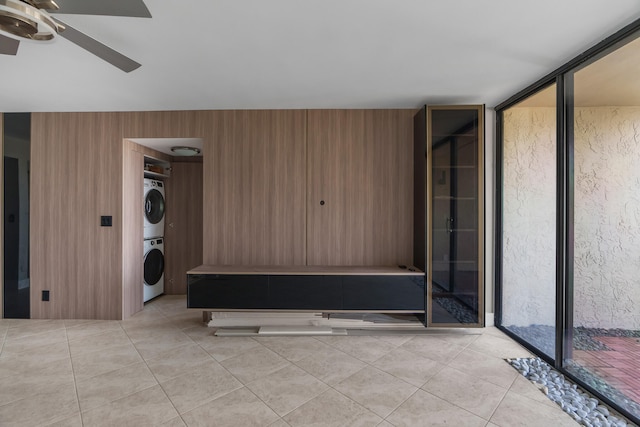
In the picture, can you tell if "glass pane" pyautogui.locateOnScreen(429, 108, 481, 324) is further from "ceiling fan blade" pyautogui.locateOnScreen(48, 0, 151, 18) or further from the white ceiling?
"ceiling fan blade" pyautogui.locateOnScreen(48, 0, 151, 18)

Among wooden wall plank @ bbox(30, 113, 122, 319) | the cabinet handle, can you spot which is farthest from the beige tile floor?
the cabinet handle

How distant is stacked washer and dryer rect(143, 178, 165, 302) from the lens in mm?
3539

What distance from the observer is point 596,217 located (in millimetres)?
2279

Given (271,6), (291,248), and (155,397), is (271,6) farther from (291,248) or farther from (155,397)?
(155,397)

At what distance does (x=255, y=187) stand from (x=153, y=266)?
1.96 metres

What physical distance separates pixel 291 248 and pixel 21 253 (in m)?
3.01

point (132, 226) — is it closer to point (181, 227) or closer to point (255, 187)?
point (181, 227)

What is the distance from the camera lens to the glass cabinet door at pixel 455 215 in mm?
2662

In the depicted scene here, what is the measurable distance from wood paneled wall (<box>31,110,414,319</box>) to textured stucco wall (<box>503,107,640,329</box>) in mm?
1245

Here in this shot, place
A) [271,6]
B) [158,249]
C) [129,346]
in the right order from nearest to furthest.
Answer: [271,6] → [129,346] → [158,249]

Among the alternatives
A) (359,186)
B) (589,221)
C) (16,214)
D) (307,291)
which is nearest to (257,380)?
(307,291)

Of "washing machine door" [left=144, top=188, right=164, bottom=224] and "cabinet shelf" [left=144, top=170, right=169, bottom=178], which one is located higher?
"cabinet shelf" [left=144, top=170, right=169, bottom=178]

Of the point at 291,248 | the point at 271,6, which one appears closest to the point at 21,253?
the point at 291,248

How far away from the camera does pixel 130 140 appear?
3.12 meters
